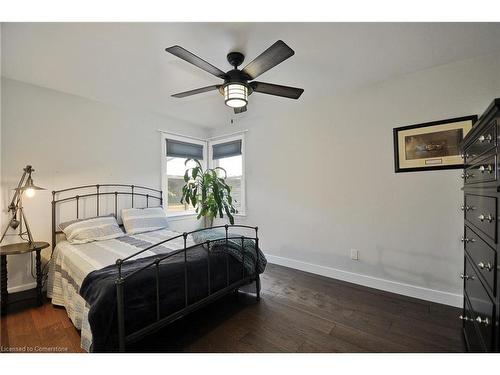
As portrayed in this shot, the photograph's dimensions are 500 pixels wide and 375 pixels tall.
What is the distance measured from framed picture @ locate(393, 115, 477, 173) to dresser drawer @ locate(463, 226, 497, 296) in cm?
102

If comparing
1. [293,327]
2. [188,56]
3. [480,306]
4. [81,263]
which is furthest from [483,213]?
[81,263]

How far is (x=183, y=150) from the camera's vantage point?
4.05 metres

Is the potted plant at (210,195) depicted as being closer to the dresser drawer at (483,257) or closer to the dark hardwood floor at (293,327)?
the dark hardwood floor at (293,327)

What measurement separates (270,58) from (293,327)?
215cm

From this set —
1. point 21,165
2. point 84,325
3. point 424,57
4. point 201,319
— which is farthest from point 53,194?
point 424,57

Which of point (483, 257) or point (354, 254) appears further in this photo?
point (354, 254)

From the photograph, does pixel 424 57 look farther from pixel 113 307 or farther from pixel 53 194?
pixel 53 194

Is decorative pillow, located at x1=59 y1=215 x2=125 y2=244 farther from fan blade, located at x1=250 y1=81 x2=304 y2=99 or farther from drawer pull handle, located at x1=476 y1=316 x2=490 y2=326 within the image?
drawer pull handle, located at x1=476 y1=316 x2=490 y2=326

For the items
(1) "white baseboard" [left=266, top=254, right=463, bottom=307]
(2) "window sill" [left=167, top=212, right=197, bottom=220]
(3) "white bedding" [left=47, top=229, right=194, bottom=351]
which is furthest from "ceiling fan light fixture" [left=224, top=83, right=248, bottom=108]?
(2) "window sill" [left=167, top=212, right=197, bottom=220]

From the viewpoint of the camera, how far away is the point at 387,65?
7.16ft

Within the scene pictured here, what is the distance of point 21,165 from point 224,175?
9.15ft

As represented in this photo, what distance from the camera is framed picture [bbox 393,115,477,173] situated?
2123 millimetres

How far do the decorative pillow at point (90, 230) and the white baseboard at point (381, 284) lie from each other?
239cm

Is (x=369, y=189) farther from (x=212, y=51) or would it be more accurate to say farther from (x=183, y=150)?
(x=183, y=150)
